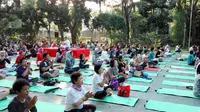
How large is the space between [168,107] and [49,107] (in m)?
2.67


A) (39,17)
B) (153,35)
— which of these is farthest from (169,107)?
(39,17)

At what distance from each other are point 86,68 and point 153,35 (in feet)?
42.6

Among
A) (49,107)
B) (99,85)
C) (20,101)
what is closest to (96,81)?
(99,85)

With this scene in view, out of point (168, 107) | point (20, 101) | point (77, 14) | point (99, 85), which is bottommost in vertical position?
point (168, 107)

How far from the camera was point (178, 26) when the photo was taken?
74.7ft

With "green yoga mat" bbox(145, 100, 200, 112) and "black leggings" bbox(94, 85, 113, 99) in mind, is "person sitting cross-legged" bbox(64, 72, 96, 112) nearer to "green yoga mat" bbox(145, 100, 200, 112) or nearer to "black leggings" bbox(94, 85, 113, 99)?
"black leggings" bbox(94, 85, 113, 99)

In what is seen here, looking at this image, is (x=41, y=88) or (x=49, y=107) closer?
(x=49, y=107)

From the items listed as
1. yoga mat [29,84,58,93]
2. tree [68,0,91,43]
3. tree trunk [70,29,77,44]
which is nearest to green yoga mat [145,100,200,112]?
yoga mat [29,84,58,93]

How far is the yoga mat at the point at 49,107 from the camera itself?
4707mm

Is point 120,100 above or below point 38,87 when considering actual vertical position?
below

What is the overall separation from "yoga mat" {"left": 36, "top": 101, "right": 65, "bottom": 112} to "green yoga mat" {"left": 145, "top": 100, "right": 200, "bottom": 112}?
1.94 m

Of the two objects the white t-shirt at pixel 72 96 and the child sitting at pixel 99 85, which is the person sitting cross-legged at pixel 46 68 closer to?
the child sitting at pixel 99 85

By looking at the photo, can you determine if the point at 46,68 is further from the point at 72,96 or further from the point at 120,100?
the point at 72,96

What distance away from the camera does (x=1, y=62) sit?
9.24m
